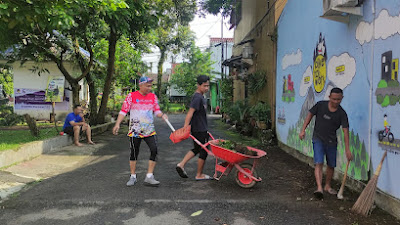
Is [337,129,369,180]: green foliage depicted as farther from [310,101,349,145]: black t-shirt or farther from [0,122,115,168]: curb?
[0,122,115,168]: curb

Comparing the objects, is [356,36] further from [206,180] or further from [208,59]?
[208,59]

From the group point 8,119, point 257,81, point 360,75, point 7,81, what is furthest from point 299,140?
point 7,81

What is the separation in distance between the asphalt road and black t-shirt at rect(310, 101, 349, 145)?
869 mm

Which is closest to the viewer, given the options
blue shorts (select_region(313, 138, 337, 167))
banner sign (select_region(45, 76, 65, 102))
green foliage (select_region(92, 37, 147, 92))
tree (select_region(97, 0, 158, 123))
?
blue shorts (select_region(313, 138, 337, 167))

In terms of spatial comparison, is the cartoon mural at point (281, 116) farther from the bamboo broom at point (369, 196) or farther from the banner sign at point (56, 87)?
the banner sign at point (56, 87)

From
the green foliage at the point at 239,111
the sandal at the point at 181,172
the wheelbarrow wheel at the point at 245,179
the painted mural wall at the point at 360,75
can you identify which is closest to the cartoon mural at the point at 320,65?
the painted mural wall at the point at 360,75

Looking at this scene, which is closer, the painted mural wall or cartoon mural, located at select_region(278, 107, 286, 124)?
the painted mural wall

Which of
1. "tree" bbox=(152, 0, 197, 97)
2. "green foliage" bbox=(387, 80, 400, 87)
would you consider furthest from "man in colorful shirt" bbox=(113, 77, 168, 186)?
"tree" bbox=(152, 0, 197, 97)

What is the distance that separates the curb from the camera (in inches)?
244

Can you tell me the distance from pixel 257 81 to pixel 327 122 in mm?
6533

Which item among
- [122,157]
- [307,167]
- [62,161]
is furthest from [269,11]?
[62,161]

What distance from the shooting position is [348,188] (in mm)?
4855

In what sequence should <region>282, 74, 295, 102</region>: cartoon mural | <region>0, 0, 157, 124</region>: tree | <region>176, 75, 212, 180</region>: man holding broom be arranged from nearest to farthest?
<region>176, 75, 212, 180</region>: man holding broom
<region>0, 0, 157, 124</region>: tree
<region>282, 74, 295, 102</region>: cartoon mural

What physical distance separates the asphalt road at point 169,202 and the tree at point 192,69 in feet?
92.0
